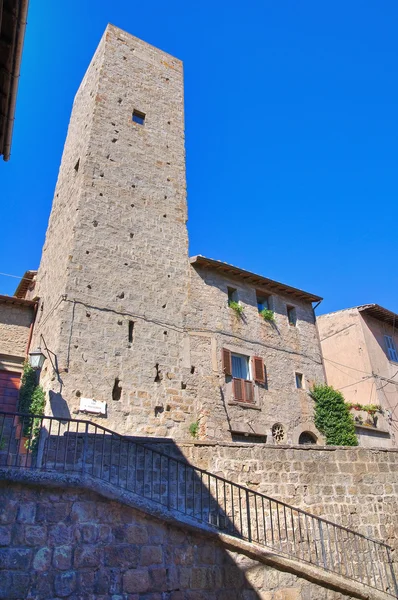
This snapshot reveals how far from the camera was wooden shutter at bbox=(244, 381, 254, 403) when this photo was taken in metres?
15.1

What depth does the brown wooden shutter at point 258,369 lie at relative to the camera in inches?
613

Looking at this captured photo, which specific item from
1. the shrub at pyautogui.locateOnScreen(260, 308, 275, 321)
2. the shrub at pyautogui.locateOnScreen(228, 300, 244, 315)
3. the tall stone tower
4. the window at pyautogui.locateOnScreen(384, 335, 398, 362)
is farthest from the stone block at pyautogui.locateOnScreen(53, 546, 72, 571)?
the window at pyautogui.locateOnScreen(384, 335, 398, 362)

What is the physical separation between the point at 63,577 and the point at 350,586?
14.9 feet

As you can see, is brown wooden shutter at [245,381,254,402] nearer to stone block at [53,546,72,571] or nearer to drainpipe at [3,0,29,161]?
stone block at [53,546,72,571]

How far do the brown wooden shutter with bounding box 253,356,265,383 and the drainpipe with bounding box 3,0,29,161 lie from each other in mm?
10412

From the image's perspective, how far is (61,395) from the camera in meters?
11.7

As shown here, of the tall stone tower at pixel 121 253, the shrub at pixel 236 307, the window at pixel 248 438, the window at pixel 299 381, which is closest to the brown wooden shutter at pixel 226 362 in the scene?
the tall stone tower at pixel 121 253

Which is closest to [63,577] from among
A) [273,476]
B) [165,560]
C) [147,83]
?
[165,560]

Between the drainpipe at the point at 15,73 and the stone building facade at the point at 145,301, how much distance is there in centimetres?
591

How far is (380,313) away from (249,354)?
8.42 m

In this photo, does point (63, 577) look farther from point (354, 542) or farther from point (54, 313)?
point (54, 313)

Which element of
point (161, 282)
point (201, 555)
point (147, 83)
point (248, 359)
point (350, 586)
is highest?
point (147, 83)

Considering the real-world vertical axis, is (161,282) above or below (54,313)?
above

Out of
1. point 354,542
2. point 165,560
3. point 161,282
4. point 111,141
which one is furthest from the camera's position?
point 111,141
